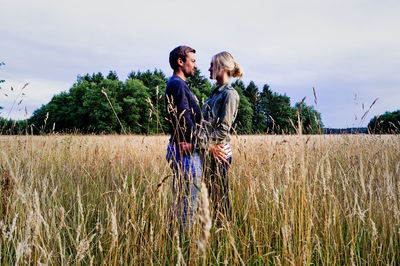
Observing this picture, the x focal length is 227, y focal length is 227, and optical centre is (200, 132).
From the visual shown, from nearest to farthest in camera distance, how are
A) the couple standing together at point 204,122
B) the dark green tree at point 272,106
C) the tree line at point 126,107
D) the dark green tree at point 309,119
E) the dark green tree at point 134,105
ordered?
the dark green tree at point 309,119
the couple standing together at point 204,122
the tree line at point 126,107
the dark green tree at point 134,105
the dark green tree at point 272,106

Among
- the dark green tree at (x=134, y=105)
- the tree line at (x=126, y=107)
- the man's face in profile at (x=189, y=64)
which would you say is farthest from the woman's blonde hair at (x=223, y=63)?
the dark green tree at (x=134, y=105)

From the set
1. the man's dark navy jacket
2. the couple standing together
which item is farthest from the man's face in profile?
the man's dark navy jacket

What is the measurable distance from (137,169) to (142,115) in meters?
40.9

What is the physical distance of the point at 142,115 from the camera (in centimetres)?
4412

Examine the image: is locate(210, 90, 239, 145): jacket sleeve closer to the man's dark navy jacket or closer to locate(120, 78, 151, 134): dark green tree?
the man's dark navy jacket

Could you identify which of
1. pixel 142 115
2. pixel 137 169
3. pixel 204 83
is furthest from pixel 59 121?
pixel 137 169

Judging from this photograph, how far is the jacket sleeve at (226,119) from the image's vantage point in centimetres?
232

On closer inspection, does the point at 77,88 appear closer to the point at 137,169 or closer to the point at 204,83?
the point at 204,83

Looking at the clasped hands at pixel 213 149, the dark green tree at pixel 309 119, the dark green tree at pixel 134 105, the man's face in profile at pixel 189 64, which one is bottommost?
the clasped hands at pixel 213 149

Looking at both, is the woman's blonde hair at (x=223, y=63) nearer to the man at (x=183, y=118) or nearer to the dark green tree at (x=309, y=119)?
the man at (x=183, y=118)

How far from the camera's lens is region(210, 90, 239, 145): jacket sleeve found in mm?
2318

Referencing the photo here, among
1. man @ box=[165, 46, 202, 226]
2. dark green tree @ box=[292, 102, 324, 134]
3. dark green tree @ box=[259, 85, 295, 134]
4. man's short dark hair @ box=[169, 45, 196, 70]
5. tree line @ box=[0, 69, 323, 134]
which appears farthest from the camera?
dark green tree @ box=[259, 85, 295, 134]

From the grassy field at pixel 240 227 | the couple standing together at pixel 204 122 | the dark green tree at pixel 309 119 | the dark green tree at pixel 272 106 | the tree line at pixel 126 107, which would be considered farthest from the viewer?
the dark green tree at pixel 272 106

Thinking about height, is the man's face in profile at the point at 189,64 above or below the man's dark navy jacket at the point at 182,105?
above
